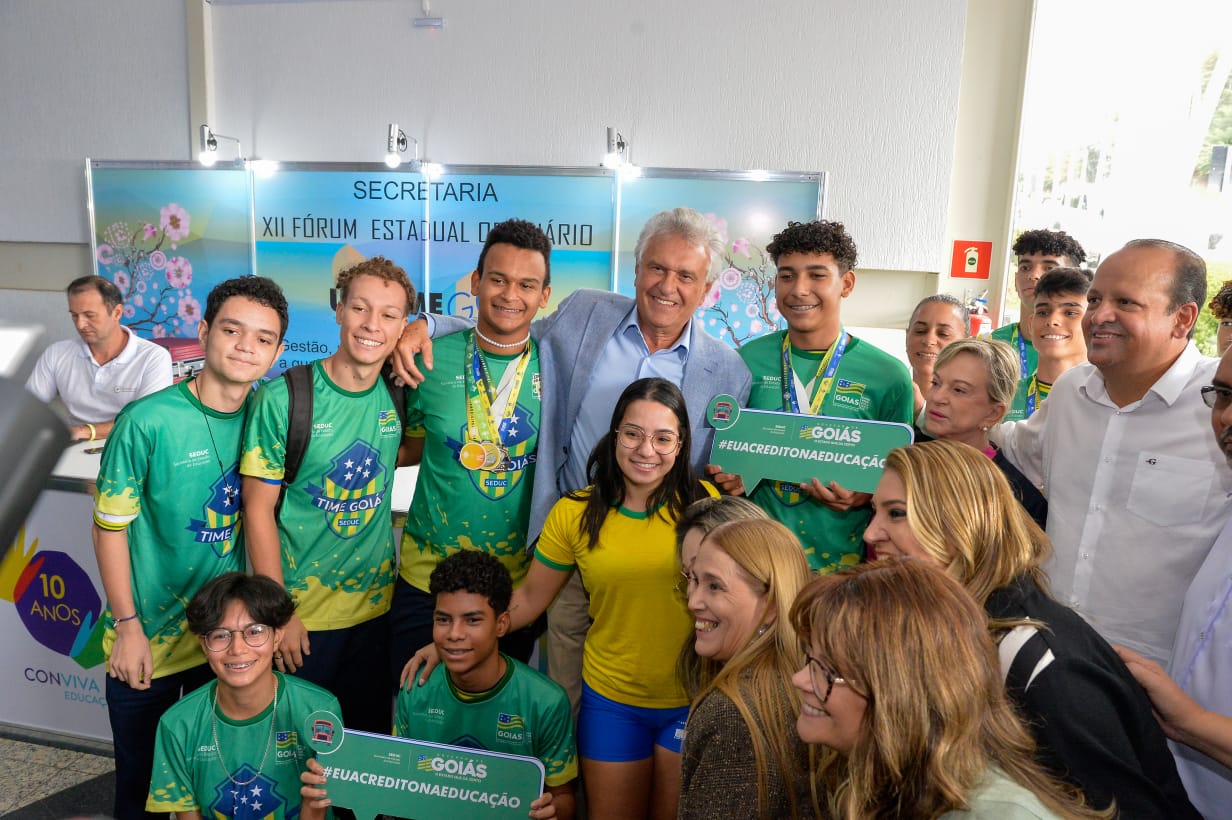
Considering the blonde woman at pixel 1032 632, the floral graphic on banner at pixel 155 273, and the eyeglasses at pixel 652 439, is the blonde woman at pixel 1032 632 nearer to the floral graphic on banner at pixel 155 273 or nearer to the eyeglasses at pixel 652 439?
the eyeglasses at pixel 652 439

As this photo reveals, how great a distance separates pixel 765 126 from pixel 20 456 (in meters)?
6.32

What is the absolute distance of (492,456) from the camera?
8.23 ft

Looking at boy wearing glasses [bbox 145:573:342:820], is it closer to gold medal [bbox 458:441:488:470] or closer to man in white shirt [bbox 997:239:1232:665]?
gold medal [bbox 458:441:488:470]

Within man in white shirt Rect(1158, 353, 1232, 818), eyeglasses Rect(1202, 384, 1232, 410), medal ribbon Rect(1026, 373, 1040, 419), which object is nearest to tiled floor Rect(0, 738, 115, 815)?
man in white shirt Rect(1158, 353, 1232, 818)

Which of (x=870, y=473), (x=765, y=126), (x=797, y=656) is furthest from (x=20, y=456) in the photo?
(x=765, y=126)

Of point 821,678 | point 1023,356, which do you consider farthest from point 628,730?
point 1023,356

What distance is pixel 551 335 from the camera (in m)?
2.69

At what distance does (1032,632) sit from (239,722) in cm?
208

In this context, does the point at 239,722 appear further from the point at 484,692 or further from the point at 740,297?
the point at 740,297

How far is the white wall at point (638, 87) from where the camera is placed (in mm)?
6020

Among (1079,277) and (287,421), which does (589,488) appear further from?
(1079,277)

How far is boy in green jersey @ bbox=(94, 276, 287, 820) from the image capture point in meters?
2.30

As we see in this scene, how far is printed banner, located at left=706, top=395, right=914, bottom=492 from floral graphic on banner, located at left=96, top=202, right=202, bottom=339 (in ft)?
19.9

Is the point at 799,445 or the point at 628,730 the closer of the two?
the point at 628,730
